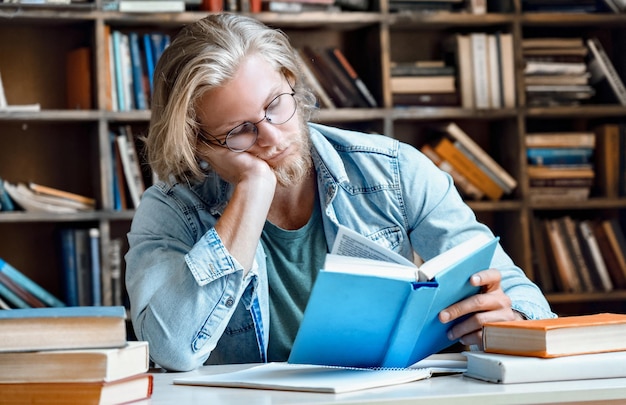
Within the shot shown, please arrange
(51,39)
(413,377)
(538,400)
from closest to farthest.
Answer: (538,400)
(413,377)
(51,39)

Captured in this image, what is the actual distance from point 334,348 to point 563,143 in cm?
246

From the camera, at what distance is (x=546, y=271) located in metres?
3.45

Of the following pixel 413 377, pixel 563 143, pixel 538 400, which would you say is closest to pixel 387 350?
pixel 413 377

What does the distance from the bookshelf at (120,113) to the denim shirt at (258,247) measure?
142cm

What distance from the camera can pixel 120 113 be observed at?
307 cm

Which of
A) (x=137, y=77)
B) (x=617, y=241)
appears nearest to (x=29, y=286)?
(x=137, y=77)

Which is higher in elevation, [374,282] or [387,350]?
[374,282]

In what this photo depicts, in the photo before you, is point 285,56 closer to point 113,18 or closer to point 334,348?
point 334,348

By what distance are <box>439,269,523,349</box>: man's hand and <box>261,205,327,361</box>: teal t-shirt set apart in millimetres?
462

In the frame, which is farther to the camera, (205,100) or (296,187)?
(296,187)

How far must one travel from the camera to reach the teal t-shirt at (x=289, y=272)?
1758mm

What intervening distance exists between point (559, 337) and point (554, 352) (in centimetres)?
2

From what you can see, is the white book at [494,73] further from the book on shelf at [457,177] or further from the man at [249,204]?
the man at [249,204]

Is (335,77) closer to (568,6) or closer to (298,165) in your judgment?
(568,6)
